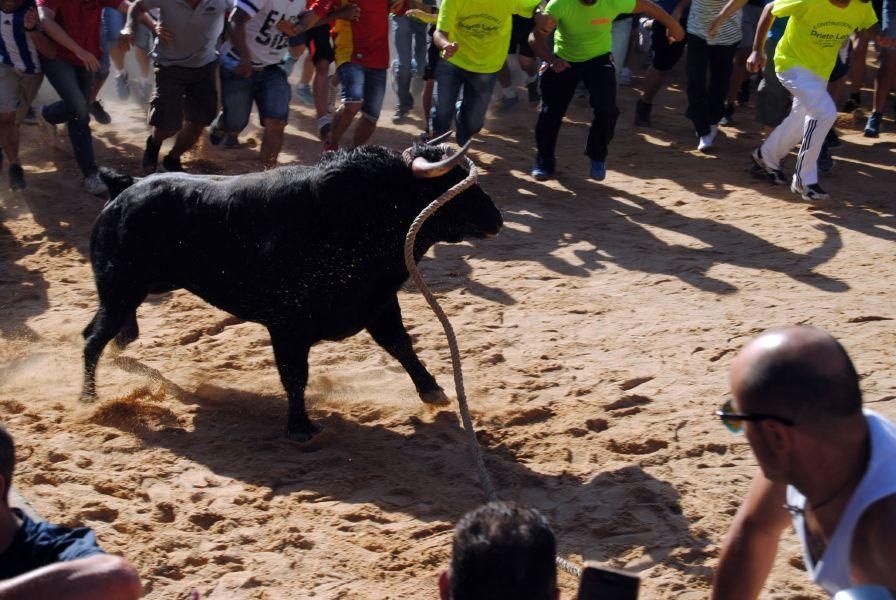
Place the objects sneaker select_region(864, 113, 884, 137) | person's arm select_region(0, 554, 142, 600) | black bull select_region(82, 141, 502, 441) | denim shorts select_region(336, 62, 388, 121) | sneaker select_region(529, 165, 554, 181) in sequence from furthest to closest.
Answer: sneaker select_region(864, 113, 884, 137)
sneaker select_region(529, 165, 554, 181)
denim shorts select_region(336, 62, 388, 121)
black bull select_region(82, 141, 502, 441)
person's arm select_region(0, 554, 142, 600)

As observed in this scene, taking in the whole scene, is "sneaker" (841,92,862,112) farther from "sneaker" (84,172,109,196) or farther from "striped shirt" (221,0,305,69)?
"sneaker" (84,172,109,196)

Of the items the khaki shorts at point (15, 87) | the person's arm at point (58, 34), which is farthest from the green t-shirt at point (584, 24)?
the khaki shorts at point (15, 87)

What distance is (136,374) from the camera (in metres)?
6.25

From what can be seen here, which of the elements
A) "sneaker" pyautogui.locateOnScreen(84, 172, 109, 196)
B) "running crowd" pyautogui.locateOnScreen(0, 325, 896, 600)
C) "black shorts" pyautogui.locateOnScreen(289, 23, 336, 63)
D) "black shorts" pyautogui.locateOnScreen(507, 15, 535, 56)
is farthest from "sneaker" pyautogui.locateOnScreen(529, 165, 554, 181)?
"running crowd" pyautogui.locateOnScreen(0, 325, 896, 600)

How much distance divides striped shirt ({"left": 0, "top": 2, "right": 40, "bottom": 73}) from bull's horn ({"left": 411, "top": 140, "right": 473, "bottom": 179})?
4780 millimetres

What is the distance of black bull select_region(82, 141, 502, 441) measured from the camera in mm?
5199

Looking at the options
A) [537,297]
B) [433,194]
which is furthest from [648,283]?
[433,194]

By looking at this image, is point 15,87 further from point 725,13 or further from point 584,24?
point 725,13

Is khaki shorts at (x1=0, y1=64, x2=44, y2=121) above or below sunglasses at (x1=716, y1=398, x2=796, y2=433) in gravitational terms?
below

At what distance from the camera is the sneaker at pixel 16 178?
9.03m

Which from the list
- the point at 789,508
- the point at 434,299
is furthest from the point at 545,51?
the point at 789,508

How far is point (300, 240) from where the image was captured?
5.26 meters

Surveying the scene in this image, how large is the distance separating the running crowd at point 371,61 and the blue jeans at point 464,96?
1 centimetres

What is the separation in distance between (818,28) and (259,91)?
454cm
